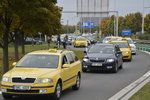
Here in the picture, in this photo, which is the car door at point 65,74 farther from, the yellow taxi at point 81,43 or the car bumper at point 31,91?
the yellow taxi at point 81,43

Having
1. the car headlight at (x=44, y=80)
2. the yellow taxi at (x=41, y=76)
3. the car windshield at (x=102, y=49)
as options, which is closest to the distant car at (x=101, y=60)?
the car windshield at (x=102, y=49)

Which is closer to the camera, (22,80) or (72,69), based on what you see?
(22,80)

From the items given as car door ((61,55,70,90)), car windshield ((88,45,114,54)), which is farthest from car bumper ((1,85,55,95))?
car windshield ((88,45,114,54))

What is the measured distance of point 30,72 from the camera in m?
13.6

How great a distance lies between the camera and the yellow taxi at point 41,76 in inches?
515

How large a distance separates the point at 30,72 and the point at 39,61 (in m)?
1.20

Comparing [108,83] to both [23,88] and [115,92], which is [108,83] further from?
[23,88]

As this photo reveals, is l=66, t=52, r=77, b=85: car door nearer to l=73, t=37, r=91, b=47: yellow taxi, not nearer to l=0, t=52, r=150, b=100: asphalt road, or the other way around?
l=0, t=52, r=150, b=100: asphalt road

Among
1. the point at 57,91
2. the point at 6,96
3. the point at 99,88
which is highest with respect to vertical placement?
the point at 57,91

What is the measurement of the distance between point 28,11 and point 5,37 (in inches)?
88.6

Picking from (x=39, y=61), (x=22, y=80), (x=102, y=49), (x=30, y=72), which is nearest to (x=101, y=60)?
(x=102, y=49)

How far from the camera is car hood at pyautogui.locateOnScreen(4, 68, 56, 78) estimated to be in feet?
43.7

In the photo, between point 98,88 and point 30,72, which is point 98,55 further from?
point 30,72

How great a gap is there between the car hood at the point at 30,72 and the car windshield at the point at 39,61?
17.6 inches
